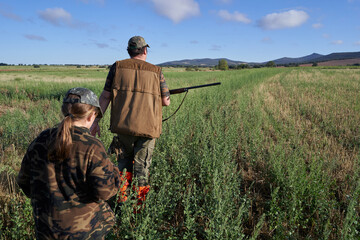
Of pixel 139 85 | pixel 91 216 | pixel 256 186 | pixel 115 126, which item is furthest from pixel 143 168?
pixel 256 186

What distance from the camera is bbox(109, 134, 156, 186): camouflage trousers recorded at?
2596mm

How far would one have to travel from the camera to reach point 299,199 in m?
2.65

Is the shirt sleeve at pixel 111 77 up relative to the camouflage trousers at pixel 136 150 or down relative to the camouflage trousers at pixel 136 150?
up

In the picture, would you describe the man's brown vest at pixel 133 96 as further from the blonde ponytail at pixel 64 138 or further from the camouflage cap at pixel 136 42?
the blonde ponytail at pixel 64 138

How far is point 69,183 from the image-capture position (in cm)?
133

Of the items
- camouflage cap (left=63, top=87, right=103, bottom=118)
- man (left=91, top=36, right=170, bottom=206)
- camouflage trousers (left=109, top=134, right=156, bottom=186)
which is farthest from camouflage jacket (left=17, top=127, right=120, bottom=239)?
camouflage trousers (left=109, top=134, right=156, bottom=186)

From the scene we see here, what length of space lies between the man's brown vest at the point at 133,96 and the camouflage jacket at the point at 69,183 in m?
1.00

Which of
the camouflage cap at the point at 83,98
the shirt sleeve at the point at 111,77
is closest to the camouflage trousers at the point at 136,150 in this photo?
the shirt sleeve at the point at 111,77

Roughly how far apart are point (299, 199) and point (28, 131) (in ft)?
18.3

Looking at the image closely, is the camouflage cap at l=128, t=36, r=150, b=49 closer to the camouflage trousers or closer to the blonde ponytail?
the camouflage trousers

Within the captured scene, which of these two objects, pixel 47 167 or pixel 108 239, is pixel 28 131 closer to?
pixel 108 239

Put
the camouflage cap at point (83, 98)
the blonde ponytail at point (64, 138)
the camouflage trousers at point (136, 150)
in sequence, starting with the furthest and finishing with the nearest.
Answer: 1. the camouflage trousers at point (136, 150)
2. the camouflage cap at point (83, 98)
3. the blonde ponytail at point (64, 138)

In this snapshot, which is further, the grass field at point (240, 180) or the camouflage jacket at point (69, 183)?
the grass field at point (240, 180)

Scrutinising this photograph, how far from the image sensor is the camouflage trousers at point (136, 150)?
2596 mm
